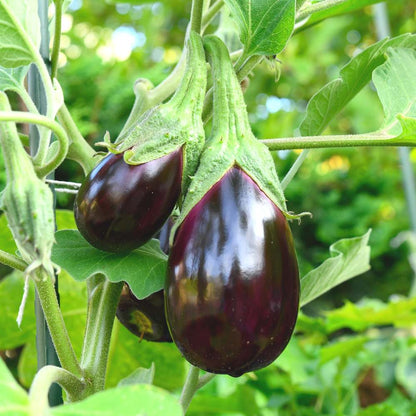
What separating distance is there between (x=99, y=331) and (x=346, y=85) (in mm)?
288

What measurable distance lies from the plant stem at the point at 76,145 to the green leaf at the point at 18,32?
0.06 m

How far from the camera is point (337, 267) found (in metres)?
0.60

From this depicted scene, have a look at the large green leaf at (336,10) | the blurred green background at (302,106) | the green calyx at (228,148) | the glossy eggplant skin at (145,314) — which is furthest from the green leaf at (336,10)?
the blurred green background at (302,106)

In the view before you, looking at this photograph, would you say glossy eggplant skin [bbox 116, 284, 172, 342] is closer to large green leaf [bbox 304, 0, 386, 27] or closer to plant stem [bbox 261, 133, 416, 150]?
plant stem [bbox 261, 133, 416, 150]

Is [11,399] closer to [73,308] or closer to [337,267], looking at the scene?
[337,267]

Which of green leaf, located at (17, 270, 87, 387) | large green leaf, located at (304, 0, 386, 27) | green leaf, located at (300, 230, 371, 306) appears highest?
large green leaf, located at (304, 0, 386, 27)

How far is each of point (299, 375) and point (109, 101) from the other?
0.91 metres

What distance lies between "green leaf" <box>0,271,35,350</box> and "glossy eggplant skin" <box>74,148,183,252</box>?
35cm

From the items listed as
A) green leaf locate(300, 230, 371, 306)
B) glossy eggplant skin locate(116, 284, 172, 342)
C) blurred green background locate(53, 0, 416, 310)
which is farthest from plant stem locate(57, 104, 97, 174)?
blurred green background locate(53, 0, 416, 310)

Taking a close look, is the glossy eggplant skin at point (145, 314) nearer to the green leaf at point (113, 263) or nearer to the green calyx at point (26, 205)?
the green leaf at point (113, 263)

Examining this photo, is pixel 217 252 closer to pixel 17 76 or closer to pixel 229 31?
pixel 17 76

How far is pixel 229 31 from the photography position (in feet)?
2.30

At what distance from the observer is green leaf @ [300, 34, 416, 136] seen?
0.56 m

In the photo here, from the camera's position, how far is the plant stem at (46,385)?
315 mm
